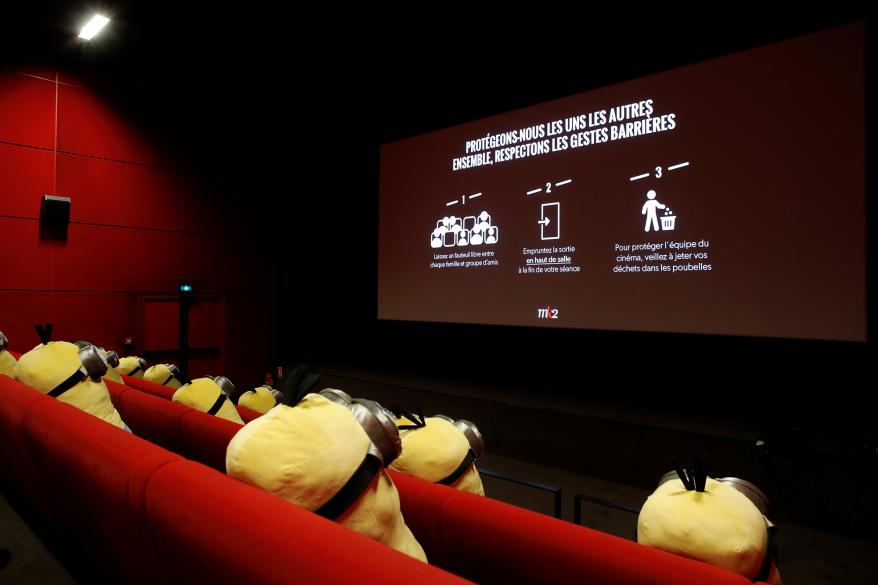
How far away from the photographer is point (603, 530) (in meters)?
2.66

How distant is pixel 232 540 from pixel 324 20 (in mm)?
4382

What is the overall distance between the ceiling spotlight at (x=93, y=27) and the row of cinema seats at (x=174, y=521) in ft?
12.9

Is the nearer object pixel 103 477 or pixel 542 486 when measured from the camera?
pixel 103 477

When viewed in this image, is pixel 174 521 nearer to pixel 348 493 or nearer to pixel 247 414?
pixel 348 493

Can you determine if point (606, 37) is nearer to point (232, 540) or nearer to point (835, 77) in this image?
point (835, 77)

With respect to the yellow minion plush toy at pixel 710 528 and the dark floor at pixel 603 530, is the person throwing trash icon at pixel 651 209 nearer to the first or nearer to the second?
the dark floor at pixel 603 530

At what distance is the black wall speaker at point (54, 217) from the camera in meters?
4.70

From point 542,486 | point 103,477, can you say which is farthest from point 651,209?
point 103,477

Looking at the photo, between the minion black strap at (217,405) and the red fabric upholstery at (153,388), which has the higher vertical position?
the minion black strap at (217,405)

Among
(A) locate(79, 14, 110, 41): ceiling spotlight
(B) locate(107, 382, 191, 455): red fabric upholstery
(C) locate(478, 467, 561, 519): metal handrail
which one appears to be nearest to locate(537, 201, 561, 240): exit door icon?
(C) locate(478, 467, 561, 519): metal handrail

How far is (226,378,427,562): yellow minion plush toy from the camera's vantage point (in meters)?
0.76

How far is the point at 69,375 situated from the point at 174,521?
4.90 ft

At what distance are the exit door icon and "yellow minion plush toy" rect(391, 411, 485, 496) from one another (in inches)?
124

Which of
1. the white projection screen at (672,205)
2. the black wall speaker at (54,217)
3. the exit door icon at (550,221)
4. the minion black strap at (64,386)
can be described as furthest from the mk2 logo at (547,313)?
the black wall speaker at (54,217)
